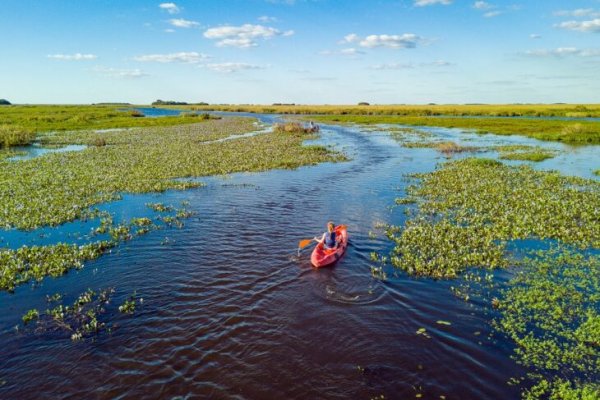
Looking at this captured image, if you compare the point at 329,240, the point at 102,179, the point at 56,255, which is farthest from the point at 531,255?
the point at 102,179

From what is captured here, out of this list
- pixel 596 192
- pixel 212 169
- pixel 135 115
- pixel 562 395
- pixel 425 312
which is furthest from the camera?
pixel 135 115

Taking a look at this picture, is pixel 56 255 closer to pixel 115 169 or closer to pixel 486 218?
pixel 115 169

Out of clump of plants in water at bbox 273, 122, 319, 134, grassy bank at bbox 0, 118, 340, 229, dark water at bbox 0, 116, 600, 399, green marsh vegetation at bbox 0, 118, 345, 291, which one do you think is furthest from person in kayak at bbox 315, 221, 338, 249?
clump of plants in water at bbox 273, 122, 319, 134

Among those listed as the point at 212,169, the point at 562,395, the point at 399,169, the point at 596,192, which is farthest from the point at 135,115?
the point at 562,395

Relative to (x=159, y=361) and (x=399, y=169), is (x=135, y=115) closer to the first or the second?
(x=399, y=169)

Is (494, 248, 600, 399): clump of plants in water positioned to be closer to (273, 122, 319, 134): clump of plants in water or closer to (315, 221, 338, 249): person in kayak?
(315, 221, 338, 249): person in kayak

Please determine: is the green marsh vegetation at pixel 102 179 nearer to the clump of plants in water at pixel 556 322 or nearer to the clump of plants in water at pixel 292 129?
the clump of plants in water at pixel 292 129

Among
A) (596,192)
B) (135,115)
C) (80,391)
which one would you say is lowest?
(80,391)
